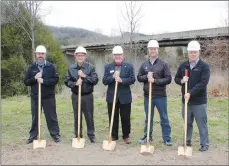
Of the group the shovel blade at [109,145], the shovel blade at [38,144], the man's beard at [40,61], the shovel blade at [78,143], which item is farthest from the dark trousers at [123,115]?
the man's beard at [40,61]

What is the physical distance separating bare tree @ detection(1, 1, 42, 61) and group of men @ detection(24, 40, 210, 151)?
10.6m

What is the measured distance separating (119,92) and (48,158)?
179cm

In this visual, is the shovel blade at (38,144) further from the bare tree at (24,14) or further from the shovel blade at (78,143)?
the bare tree at (24,14)

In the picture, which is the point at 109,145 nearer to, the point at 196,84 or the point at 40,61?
the point at 196,84

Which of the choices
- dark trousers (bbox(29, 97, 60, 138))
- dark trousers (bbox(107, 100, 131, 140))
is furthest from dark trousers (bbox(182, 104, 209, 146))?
dark trousers (bbox(29, 97, 60, 138))

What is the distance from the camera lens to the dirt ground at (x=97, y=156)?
547 centimetres

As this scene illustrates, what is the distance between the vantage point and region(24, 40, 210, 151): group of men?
6.01 m

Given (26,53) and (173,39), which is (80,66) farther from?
(173,39)

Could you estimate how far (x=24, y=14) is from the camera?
17.9 meters

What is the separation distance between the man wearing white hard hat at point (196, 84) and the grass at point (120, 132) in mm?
763

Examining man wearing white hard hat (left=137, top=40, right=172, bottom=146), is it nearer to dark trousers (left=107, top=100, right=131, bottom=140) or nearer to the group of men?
the group of men

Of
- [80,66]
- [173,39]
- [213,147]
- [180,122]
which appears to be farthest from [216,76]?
[80,66]

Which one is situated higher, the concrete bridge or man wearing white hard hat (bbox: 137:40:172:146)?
the concrete bridge

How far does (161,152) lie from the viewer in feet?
19.9
